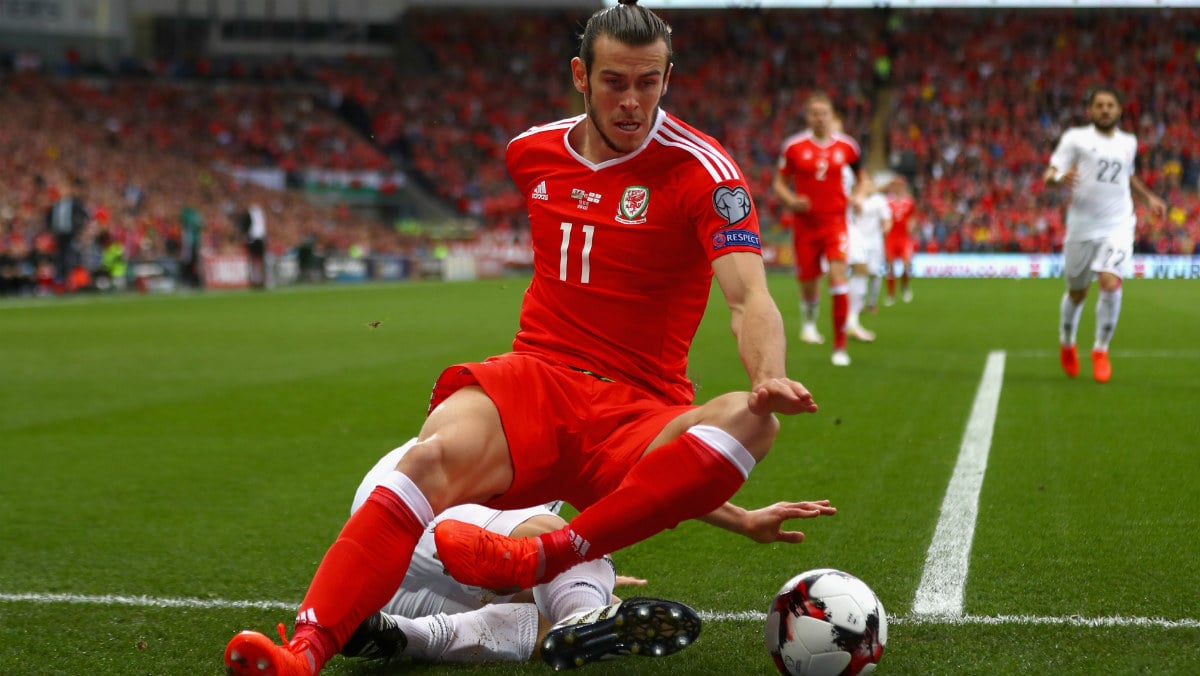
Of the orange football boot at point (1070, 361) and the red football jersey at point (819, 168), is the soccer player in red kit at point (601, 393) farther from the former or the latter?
the red football jersey at point (819, 168)

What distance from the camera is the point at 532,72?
47844mm

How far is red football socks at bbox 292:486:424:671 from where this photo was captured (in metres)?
3.01

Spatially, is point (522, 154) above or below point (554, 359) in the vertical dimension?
above

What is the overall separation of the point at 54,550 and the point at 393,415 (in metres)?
3.96

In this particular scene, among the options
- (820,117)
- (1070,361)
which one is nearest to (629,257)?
A: (1070,361)

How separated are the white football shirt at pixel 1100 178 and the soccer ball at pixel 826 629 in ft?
25.5

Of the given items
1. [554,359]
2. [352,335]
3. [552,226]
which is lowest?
[352,335]

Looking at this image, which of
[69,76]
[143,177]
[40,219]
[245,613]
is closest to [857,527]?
[245,613]

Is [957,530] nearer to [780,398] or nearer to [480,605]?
[480,605]

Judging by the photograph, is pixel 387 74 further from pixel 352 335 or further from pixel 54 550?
pixel 54 550

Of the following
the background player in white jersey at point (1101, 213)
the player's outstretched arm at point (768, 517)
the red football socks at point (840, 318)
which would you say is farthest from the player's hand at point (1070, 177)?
the player's outstretched arm at point (768, 517)

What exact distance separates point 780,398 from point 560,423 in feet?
2.43

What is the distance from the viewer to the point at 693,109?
4512 centimetres

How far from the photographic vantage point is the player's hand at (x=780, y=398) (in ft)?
9.77
